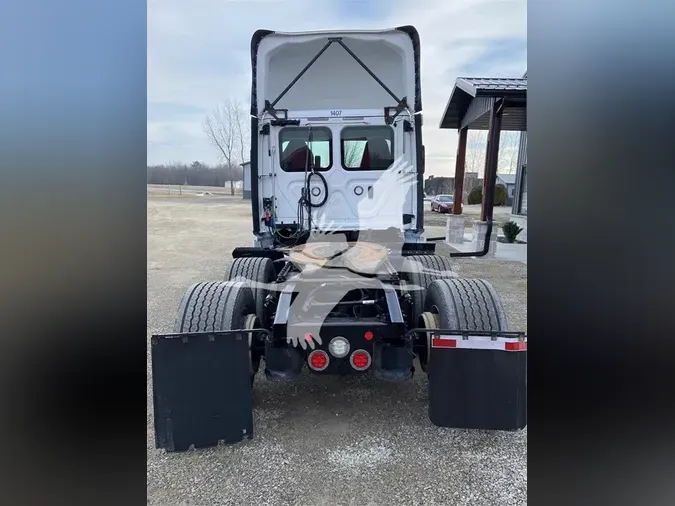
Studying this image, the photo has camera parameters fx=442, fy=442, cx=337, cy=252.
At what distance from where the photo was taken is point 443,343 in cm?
240

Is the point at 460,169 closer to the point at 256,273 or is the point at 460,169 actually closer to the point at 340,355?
the point at 256,273

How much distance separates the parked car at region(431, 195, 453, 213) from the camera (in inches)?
684

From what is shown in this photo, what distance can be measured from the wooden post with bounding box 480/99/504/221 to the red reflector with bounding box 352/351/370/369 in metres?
7.21

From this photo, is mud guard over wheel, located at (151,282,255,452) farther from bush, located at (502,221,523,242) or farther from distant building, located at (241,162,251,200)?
bush, located at (502,221,523,242)

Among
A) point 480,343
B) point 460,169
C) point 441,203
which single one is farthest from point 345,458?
point 441,203

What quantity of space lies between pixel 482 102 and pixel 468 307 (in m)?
8.46

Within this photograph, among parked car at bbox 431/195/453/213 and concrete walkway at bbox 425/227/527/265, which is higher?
parked car at bbox 431/195/453/213

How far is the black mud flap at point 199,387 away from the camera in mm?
2285

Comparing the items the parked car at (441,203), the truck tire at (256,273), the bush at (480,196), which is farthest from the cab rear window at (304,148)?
the parked car at (441,203)

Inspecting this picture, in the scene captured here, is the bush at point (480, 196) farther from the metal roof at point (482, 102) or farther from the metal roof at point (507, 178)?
the metal roof at point (482, 102)

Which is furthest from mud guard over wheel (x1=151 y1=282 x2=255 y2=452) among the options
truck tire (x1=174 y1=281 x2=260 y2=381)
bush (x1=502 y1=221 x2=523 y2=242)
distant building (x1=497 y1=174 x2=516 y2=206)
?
distant building (x1=497 y1=174 x2=516 y2=206)
